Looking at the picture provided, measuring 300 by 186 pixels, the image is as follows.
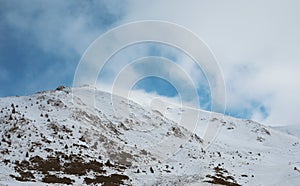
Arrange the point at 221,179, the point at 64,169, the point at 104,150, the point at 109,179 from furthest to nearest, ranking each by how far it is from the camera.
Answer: the point at 104,150
the point at 221,179
the point at 64,169
the point at 109,179

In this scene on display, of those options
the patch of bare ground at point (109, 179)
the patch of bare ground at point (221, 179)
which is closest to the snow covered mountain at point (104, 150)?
the patch of bare ground at point (221, 179)

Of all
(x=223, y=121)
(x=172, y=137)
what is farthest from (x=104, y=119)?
(x=223, y=121)

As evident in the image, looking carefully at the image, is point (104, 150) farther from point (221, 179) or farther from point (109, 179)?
point (221, 179)

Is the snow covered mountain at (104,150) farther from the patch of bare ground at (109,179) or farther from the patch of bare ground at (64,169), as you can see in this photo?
the patch of bare ground at (109,179)

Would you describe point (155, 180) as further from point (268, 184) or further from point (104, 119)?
point (104, 119)

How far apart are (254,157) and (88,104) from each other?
30.9 meters

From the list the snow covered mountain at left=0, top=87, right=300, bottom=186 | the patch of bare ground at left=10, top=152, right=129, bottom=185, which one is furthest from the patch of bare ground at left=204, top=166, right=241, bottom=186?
the patch of bare ground at left=10, top=152, right=129, bottom=185

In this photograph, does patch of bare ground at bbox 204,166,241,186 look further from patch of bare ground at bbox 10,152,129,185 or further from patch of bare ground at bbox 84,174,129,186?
patch of bare ground at bbox 10,152,129,185

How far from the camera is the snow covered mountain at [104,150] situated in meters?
28.8

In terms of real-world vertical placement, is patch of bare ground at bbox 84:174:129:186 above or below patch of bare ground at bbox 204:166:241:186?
below

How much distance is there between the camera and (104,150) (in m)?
36.5

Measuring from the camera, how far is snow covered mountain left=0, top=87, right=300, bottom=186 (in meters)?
28.8

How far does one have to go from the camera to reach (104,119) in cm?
4619

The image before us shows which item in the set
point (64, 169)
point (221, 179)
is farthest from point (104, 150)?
point (221, 179)
